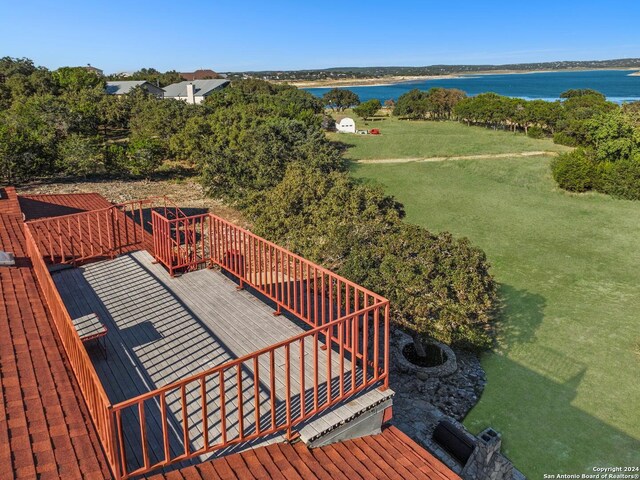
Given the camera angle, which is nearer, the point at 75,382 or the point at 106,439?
the point at 106,439

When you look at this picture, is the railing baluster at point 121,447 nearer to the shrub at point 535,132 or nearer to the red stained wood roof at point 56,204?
the red stained wood roof at point 56,204

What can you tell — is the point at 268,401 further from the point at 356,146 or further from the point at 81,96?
the point at 81,96

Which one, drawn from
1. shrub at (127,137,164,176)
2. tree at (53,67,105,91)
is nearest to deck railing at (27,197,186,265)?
shrub at (127,137,164,176)

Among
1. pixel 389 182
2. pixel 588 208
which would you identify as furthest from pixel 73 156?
pixel 588 208

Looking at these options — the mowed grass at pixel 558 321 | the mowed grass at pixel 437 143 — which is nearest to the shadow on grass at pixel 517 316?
the mowed grass at pixel 558 321

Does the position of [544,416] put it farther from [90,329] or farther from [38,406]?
[38,406]
